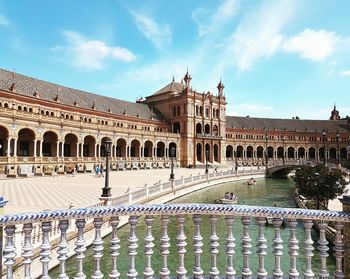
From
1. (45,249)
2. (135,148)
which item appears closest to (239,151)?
(135,148)

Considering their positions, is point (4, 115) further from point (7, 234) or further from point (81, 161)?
point (7, 234)

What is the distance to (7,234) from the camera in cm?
415

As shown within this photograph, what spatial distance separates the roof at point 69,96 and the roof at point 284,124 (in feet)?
90.7

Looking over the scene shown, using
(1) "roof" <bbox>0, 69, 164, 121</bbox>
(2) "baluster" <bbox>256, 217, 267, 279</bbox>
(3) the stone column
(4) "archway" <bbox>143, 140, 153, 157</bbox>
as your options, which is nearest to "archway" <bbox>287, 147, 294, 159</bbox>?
(1) "roof" <bbox>0, 69, 164, 121</bbox>

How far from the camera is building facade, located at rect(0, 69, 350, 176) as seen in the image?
126ft

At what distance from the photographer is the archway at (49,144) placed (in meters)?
43.3

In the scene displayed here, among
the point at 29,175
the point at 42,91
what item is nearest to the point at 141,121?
the point at 42,91

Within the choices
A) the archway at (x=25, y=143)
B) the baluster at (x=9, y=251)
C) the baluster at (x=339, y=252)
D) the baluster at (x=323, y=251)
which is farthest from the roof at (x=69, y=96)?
the baluster at (x=339, y=252)

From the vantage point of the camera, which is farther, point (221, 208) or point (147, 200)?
point (147, 200)

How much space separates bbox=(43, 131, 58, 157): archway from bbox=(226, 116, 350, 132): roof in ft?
182

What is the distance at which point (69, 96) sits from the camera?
54.3 meters

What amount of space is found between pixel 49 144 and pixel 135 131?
56.1 feet

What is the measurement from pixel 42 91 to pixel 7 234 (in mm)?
49874

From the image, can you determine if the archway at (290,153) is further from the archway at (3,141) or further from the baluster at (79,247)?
the baluster at (79,247)
